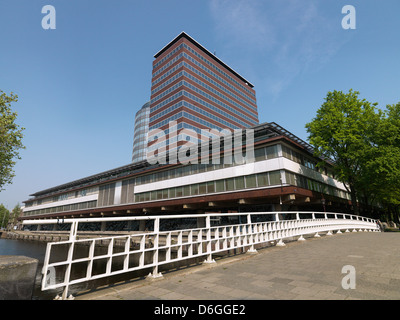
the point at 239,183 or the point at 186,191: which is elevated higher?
the point at 239,183

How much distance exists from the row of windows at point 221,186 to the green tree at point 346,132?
808 cm

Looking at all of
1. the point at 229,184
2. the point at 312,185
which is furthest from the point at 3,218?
the point at 312,185

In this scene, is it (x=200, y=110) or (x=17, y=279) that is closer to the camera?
(x=17, y=279)

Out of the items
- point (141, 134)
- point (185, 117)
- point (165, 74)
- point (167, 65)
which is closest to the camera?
point (185, 117)

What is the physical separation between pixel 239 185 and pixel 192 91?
4615cm

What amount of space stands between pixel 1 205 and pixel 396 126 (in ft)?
466

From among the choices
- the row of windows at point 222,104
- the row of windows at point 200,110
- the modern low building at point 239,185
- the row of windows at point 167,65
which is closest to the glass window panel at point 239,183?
the modern low building at point 239,185

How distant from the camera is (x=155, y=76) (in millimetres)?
71938

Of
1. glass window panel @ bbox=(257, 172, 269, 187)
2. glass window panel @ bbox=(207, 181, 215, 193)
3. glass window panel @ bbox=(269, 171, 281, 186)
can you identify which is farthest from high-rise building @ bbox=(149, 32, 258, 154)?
glass window panel @ bbox=(269, 171, 281, 186)

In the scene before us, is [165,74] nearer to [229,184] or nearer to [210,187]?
[210,187]

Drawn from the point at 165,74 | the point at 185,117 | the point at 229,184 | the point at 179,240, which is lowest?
the point at 179,240

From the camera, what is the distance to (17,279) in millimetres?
2938

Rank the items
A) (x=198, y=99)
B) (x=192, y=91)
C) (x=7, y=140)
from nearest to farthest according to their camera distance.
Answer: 1. (x=7, y=140)
2. (x=192, y=91)
3. (x=198, y=99)
